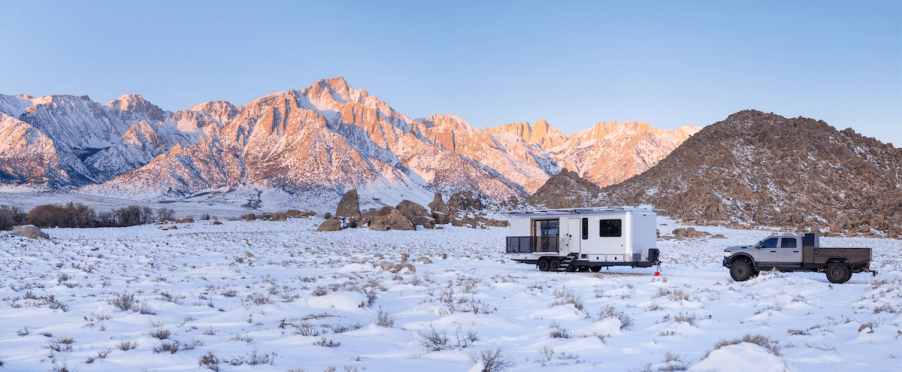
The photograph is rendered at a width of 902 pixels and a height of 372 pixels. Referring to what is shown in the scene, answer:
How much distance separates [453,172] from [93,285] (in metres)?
182

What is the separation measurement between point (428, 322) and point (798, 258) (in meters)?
13.5

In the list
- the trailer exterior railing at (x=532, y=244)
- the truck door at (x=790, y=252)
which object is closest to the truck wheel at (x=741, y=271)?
the truck door at (x=790, y=252)

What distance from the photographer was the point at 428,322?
988 cm

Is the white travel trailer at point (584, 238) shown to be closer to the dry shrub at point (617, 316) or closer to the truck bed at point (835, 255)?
the truck bed at point (835, 255)

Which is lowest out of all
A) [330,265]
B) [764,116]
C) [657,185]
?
[330,265]

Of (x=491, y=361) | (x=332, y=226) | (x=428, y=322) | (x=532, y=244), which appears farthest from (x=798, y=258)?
A: (x=332, y=226)

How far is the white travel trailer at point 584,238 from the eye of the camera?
2028 centimetres

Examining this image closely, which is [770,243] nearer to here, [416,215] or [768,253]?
[768,253]

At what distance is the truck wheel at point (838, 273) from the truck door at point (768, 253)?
4.59ft

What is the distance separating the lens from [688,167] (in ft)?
273

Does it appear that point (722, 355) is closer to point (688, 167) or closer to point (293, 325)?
point (293, 325)

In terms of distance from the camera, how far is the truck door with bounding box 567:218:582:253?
21.4 metres

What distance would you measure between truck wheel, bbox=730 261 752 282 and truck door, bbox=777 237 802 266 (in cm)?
105

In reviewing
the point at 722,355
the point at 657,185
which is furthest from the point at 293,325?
the point at 657,185
